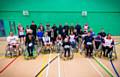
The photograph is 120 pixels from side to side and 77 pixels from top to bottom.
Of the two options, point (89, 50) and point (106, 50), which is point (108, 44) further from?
point (89, 50)

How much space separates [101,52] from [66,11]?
5683mm

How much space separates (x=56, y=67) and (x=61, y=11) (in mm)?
7051

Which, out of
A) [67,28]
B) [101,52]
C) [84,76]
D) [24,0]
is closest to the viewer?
[84,76]

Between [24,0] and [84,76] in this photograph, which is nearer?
[84,76]

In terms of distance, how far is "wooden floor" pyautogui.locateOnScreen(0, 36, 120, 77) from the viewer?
6.04 meters

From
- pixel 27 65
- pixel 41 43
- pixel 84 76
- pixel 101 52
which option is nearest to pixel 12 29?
pixel 41 43

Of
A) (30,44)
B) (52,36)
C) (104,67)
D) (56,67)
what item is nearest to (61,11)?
(52,36)

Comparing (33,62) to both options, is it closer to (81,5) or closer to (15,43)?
(15,43)

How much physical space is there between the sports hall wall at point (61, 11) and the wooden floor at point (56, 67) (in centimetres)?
525

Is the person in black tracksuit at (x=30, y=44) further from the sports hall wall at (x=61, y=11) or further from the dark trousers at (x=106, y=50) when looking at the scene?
the sports hall wall at (x=61, y=11)

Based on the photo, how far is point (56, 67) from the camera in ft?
22.2

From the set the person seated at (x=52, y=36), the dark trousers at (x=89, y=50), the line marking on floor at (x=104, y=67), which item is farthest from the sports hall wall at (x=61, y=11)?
the line marking on floor at (x=104, y=67)

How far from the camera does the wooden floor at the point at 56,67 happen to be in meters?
6.04

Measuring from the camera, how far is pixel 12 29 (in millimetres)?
12898
